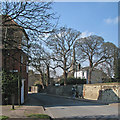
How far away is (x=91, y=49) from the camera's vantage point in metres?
35.6

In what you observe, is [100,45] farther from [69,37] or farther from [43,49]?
[43,49]

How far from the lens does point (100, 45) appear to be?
35344mm

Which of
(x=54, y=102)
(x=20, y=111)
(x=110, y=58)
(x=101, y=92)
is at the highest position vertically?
(x=110, y=58)

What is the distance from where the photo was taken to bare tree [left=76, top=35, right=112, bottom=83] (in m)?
35.3

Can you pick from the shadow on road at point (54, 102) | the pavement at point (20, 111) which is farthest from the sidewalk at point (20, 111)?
the shadow on road at point (54, 102)

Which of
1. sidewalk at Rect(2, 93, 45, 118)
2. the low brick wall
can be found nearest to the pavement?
sidewalk at Rect(2, 93, 45, 118)

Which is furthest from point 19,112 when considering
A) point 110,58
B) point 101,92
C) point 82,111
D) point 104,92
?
point 110,58

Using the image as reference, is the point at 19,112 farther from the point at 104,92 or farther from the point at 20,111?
the point at 104,92

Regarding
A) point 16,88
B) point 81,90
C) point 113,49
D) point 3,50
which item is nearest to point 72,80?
point 81,90

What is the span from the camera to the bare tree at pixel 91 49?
35312mm

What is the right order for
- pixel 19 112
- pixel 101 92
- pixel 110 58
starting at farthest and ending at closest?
pixel 110 58 < pixel 101 92 < pixel 19 112

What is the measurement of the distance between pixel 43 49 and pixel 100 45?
2677 centimetres

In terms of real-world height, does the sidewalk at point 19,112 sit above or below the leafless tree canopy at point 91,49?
below

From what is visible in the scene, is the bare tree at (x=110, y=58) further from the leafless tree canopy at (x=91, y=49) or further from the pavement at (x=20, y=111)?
the pavement at (x=20, y=111)
